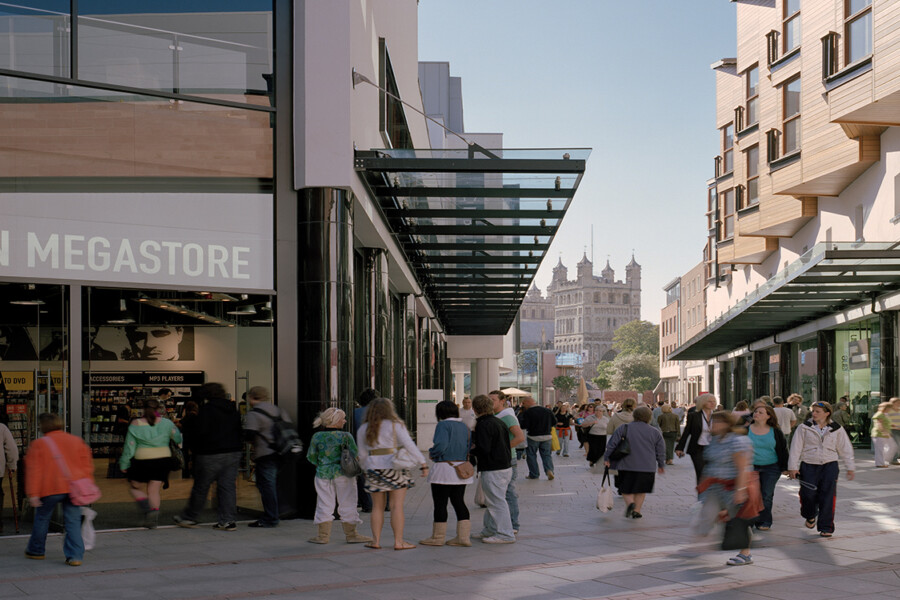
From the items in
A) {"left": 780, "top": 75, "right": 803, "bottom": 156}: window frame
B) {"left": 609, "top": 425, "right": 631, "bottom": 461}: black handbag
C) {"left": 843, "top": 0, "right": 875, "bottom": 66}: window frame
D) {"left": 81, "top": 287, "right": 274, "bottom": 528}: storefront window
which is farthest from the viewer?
{"left": 780, "top": 75, "right": 803, "bottom": 156}: window frame

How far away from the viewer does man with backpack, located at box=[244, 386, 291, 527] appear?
12.2 m

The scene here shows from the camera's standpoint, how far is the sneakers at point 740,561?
31.8 feet

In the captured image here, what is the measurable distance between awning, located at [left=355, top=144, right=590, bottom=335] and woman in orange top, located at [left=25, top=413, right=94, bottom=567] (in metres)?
5.86

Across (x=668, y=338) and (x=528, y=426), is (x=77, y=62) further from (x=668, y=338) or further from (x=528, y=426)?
(x=668, y=338)

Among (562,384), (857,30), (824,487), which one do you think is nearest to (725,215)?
(857,30)

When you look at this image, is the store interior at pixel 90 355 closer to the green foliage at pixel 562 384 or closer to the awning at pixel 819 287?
the awning at pixel 819 287

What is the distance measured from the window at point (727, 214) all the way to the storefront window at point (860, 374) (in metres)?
15.1

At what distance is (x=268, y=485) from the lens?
12.3 m

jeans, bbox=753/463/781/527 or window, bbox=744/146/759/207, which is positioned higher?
window, bbox=744/146/759/207

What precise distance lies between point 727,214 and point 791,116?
13.7m

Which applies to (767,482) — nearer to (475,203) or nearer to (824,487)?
(824,487)

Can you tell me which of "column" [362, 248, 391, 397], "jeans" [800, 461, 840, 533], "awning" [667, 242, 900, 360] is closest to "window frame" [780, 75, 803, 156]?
"awning" [667, 242, 900, 360]

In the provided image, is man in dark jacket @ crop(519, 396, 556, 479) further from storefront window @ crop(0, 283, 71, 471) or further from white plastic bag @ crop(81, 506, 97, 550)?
white plastic bag @ crop(81, 506, 97, 550)

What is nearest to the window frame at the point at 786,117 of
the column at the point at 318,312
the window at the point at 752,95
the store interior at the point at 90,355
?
the window at the point at 752,95
